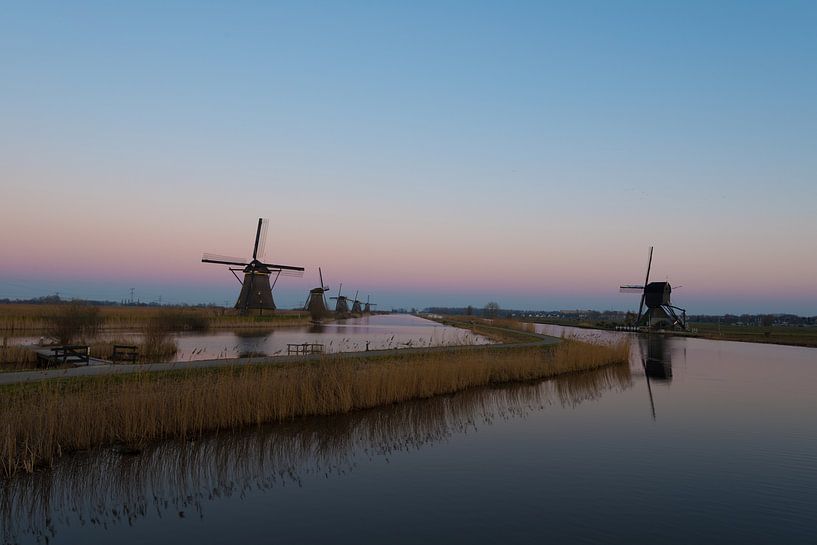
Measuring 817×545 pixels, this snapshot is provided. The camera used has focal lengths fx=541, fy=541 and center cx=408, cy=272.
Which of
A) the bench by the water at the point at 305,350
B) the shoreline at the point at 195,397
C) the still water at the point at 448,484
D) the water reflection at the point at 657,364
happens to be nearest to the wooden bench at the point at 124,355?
the bench by the water at the point at 305,350

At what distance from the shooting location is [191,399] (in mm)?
10805

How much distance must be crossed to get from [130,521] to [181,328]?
3849 centimetres

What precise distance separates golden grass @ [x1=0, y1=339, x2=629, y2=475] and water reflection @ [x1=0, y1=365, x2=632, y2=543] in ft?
1.31

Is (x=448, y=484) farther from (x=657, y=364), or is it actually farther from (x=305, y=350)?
(x=657, y=364)

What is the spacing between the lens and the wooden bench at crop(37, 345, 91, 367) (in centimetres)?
1638

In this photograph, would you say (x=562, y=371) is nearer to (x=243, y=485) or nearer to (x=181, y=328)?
(x=243, y=485)

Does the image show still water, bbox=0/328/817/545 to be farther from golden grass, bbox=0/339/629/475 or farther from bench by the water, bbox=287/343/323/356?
bench by the water, bbox=287/343/323/356

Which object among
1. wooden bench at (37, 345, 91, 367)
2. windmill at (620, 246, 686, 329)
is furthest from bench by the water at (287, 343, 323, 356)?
windmill at (620, 246, 686, 329)

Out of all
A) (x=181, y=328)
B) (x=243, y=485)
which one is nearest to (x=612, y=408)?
(x=243, y=485)

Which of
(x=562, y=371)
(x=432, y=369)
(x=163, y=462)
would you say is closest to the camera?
(x=163, y=462)

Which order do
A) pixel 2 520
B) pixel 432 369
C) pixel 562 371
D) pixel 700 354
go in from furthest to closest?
1. pixel 700 354
2. pixel 562 371
3. pixel 432 369
4. pixel 2 520

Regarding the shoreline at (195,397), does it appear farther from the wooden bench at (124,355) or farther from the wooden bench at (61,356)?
the wooden bench at (124,355)

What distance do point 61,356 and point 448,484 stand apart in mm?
14421

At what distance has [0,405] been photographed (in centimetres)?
937
